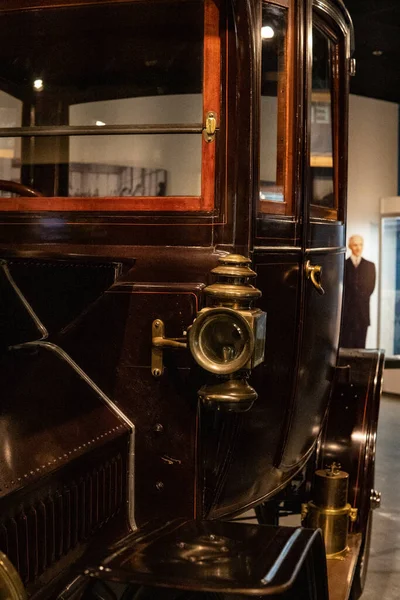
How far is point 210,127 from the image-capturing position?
6.22 ft

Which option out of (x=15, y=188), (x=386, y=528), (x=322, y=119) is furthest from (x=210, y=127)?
(x=386, y=528)

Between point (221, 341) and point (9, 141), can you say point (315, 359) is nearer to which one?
point (221, 341)

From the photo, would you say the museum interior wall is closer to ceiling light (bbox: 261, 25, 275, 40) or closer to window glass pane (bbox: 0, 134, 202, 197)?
window glass pane (bbox: 0, 134, 202, 197)

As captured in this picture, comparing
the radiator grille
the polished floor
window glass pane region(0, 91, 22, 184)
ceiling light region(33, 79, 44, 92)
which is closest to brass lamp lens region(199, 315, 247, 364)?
the radiator grille

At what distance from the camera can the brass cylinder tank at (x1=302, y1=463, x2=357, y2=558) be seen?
2.37m

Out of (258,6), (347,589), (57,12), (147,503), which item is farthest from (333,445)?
(57,12)

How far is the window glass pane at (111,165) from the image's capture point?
2.07 m

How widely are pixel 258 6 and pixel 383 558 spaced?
2427 mm

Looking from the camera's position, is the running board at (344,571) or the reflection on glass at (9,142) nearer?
the running board at (344,571)

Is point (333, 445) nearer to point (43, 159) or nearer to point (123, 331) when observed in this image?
point (123, 331)

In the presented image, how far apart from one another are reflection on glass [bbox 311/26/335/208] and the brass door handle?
1.40 feet

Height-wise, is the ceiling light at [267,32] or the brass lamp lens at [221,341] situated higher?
the ceiling light at [267,32]

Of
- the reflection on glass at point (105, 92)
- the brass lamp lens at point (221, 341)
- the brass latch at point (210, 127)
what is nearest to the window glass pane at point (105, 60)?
the reflection on glass at point (105, 92)

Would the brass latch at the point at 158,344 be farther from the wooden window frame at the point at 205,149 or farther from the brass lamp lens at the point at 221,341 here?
the wooden window frame at the point at 205,149
